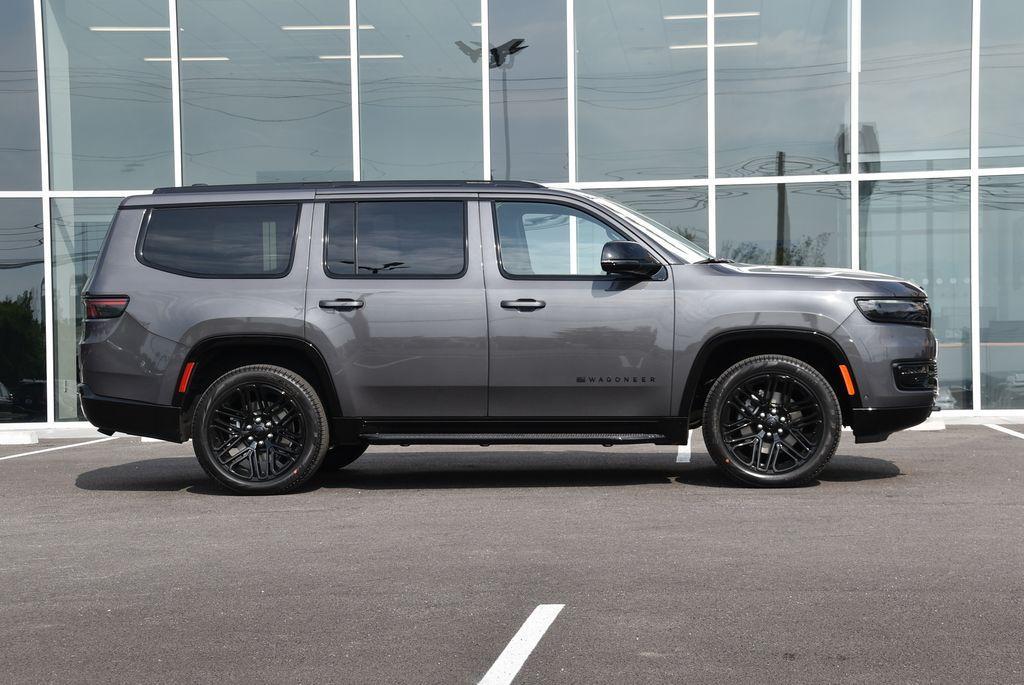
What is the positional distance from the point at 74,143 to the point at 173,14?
2.00 metres

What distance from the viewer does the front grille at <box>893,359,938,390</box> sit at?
803 cm

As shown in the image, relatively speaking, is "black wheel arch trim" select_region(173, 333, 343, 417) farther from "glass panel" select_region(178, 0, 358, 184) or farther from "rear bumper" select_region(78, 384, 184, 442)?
"glass panel" select_region(178, 0, 358, 184)

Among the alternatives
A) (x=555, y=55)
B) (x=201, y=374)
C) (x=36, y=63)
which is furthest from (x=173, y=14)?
(x=201, y=374)

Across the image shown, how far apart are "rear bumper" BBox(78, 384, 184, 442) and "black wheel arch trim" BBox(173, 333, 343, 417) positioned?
0.34 feet

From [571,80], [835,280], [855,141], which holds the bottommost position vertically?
[835,280]

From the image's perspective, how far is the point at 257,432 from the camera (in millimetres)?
8281

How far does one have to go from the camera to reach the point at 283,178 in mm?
15734

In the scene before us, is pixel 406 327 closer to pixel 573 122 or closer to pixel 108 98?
pixel 573 122

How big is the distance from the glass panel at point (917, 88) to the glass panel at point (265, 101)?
627 centimetres

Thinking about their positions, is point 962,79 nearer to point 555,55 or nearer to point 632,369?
point 555,55

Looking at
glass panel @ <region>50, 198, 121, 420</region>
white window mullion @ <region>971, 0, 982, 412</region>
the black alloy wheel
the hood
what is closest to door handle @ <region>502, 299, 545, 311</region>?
the hood

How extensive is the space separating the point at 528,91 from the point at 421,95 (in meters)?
1.32

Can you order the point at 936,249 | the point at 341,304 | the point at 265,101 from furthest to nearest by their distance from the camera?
1. the point at 265,101
2. the point at 936,249
3. the point at 341,304

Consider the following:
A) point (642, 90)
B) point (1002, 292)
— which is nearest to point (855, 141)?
point (1002, 292)
